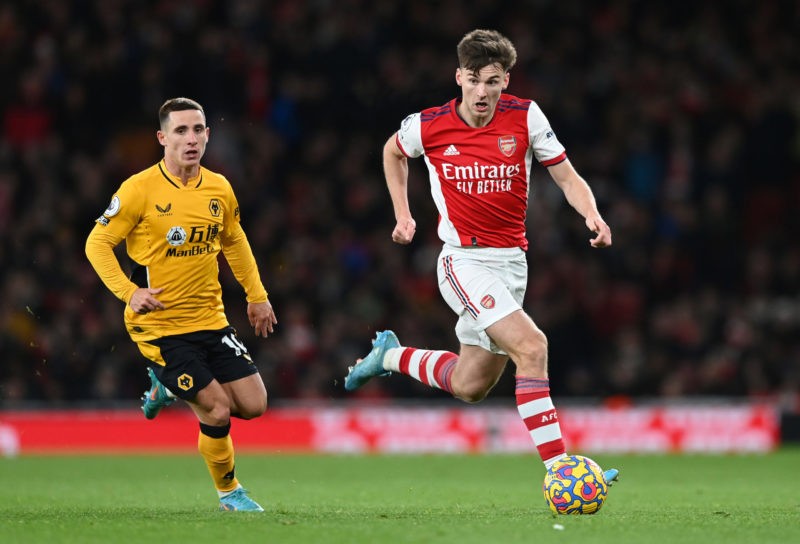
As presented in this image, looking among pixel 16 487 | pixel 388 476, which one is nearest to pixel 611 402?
pixel 388 476

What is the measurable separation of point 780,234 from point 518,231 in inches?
396

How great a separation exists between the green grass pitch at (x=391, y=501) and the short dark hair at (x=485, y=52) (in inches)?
94.5

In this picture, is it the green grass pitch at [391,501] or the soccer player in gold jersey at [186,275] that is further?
the soccer player in gold jersey at [186,275]

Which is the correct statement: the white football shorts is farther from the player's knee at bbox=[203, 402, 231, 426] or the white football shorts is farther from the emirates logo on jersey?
the player's knee at bbox=[203, 402, 231, 426]

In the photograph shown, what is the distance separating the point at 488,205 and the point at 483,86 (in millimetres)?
673

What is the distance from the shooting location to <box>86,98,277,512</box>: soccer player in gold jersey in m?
7.24

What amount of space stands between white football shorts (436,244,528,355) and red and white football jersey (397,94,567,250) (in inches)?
2.7

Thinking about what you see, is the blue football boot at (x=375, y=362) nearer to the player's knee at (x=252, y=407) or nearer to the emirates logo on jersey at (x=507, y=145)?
the player's knee at (x=252, y=407)

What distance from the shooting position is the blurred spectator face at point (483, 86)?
7.11 metres

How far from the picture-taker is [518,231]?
7426 millimetres

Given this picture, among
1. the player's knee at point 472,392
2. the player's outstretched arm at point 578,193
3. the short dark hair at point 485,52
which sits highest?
the short dark hair at point 485,52

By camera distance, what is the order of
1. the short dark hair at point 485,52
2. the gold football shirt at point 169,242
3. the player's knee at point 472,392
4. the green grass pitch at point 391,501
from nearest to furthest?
the green grass pitch at point 391,501 → the short dark hair at point 485,52 → the gold football shirt at point 169,242 → the player's knee at point 472,392

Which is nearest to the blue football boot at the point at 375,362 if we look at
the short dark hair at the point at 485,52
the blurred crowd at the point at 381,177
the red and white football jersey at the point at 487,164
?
the red and white football jersey at the point at 487,164

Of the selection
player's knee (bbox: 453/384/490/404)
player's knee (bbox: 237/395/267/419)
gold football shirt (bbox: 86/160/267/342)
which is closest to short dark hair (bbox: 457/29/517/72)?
gold football shirt (bbox: 86/160/267/342)
